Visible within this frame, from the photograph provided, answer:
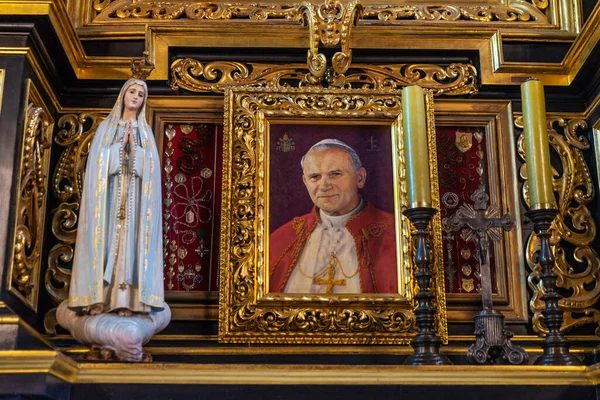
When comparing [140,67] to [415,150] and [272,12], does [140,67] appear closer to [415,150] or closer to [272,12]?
[272,12]

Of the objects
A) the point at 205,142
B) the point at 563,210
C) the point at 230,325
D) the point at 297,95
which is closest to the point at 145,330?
the point at 230,325

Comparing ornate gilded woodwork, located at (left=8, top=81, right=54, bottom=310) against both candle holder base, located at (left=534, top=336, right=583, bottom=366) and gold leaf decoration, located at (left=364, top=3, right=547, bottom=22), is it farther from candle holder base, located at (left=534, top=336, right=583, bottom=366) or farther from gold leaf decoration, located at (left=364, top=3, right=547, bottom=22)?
candle holder base, located at (left=534, top=336, right=583, bottom=366)

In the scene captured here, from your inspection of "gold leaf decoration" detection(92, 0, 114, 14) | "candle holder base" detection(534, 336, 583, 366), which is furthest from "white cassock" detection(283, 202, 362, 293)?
"gold leaf decoration" detection(92, 0, 114, 14)

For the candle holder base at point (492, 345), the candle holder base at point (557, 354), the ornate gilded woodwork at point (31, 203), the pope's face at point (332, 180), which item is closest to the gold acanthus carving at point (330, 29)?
the pope's face at point (332, 180)

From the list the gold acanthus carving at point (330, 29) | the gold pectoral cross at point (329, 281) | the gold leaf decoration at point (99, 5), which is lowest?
the gold pectoral cross at point (329, 281)

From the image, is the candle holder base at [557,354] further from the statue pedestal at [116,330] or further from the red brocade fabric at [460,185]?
the statue pedestal at [116,330]

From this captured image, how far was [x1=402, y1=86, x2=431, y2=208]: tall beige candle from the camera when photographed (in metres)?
2.99

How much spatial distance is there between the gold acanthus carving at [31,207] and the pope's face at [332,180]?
0.90 metres

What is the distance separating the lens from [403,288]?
3418 mm

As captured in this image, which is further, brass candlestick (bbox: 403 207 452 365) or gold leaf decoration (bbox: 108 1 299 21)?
gold leaf decoration (bbox: 108 1 299 21)

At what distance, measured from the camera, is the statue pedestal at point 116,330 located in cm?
300

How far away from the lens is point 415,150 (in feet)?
10.1

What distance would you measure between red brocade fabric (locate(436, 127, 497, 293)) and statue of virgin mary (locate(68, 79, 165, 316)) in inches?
39.7
